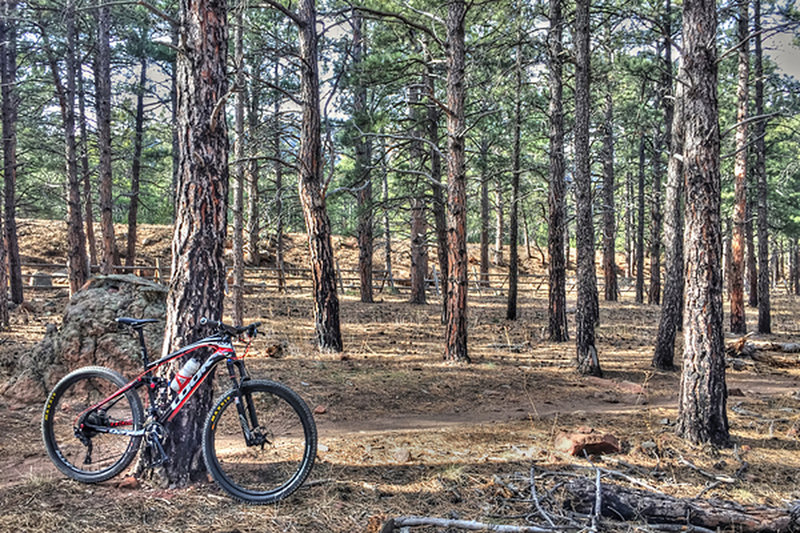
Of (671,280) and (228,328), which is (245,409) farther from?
(671,280)

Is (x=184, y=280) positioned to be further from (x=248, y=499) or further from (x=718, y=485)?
(x=718, y=485)

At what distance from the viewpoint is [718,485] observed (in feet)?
14.4

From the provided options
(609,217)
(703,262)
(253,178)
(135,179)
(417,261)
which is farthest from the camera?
(609,217)

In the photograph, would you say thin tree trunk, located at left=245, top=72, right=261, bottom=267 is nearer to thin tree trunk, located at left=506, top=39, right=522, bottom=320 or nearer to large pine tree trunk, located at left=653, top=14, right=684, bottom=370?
thin tree trunk, located at left=506, top=39, right=522, bottom=320

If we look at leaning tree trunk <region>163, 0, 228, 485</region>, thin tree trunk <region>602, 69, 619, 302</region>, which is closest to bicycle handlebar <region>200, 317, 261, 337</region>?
leaning tree trunk <region>163, 0, 228, 485</region>

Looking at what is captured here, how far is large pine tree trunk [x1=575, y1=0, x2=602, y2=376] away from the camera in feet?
30.0

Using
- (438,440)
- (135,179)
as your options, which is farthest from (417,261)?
(438,440)

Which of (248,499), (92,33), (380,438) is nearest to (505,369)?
(380,438)

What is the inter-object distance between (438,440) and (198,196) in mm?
3529

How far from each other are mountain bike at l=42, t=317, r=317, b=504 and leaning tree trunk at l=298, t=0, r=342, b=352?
17.6 feet

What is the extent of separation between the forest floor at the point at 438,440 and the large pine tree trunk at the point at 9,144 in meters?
3.78

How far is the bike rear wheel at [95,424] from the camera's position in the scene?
155 inches

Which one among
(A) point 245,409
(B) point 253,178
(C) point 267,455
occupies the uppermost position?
(B) point 253,178

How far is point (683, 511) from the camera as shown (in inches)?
142
